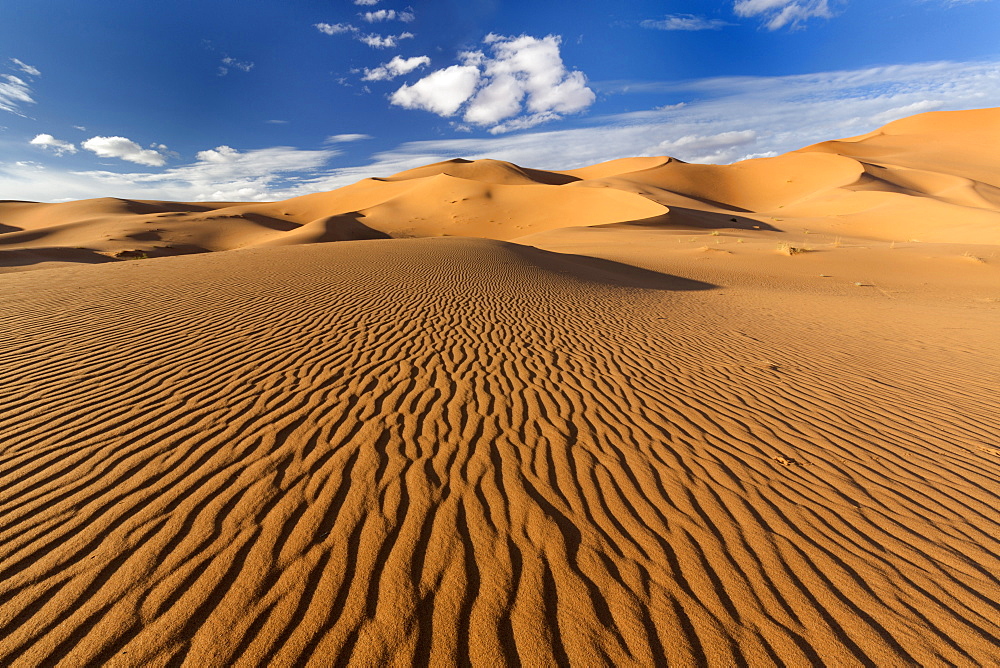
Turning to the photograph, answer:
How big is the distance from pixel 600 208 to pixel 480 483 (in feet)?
135

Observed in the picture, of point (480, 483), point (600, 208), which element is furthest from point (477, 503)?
point (600, 208)

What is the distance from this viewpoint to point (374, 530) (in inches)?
107

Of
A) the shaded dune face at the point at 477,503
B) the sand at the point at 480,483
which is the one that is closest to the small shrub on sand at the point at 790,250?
the sand at the point at 480,483

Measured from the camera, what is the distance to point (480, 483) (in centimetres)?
327

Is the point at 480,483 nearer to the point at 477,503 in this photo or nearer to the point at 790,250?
the point at 477,503

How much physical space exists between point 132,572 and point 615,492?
303 cm

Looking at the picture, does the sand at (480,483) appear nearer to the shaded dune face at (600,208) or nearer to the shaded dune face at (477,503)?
the shaded dune face at (477,503)

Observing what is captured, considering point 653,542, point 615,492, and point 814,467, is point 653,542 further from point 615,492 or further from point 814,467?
point 814,467

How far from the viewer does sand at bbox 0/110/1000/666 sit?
2158mm

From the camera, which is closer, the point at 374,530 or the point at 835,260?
the point at 374,530

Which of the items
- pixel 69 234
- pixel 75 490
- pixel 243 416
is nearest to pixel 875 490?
pixel 243 416

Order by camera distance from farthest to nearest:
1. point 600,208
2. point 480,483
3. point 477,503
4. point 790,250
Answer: point 600,208 → point 790,250 → point 480,483 → point 477,503

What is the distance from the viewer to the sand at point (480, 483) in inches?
85.0

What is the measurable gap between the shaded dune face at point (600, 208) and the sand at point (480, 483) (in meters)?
21.6
